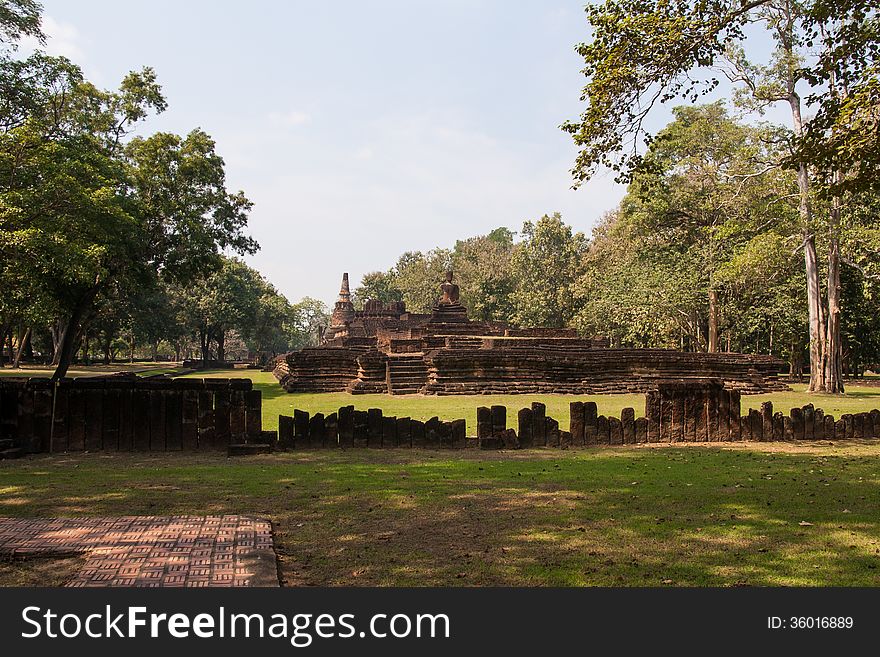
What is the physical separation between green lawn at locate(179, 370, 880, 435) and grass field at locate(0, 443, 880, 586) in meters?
4.55

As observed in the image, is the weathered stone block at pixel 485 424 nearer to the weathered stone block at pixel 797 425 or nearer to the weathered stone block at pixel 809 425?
the weathered stone block at pixel 797 425

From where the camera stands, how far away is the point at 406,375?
21.8 m

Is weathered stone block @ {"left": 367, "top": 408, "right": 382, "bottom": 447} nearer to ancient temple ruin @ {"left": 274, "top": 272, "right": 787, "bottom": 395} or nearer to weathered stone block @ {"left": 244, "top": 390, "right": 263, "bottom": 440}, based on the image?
weathered stone block @ {"left": 244, "top": 390, "right": 263, "bottom": 440}

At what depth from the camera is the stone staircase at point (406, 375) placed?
21.3 metres

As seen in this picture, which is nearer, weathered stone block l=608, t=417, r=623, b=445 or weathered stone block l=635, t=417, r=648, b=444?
weathered stone block l=608, t=417, r=623, b=445

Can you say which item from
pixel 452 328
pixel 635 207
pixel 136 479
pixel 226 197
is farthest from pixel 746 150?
pixel 136 479

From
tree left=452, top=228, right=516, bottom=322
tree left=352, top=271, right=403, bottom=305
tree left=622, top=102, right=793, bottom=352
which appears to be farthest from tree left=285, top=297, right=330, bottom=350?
tree left=622, top=102, right=793, bottom=352

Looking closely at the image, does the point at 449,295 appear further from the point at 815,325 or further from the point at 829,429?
the point at 829,429

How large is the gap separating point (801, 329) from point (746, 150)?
13069 millimetres

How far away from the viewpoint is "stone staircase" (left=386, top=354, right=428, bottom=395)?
21.3m

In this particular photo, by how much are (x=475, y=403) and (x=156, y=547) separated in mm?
13835

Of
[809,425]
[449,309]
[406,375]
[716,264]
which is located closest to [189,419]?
[809,425]

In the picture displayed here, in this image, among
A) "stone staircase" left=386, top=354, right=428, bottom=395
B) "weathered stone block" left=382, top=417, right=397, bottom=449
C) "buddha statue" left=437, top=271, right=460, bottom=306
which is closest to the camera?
"weathered stone block" left=382, top=417, right=397, bottom=449

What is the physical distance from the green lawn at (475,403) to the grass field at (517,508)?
455 centimetres
